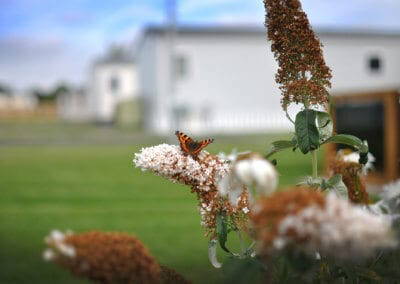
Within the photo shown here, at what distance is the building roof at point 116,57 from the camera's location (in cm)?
4369

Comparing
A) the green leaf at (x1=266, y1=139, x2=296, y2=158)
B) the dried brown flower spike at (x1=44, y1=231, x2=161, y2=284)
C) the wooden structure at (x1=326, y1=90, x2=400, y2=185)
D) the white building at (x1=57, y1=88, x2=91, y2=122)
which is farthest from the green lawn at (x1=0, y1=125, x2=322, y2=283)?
the white building at (x1=57, y1=88, x2=91, y2=122)

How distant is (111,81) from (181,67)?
1239cm

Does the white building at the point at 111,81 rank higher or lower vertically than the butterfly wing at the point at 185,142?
higher

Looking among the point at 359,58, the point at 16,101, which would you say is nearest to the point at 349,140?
the point at 359,58

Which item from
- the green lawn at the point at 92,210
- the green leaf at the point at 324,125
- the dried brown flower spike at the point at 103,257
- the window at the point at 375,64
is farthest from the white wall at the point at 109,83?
the dried brown flower spike at the point at 103,257

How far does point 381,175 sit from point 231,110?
23.5 metres

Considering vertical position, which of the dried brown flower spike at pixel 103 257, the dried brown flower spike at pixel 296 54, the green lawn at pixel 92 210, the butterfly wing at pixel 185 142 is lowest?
the green lawn at pixel 92 210

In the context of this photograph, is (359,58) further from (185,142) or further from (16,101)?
(16,101)

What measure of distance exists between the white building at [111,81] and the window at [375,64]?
1551 centimetres

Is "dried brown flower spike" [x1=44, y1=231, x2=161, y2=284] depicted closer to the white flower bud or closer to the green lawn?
the white flower bud

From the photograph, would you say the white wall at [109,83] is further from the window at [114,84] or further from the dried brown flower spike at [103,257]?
the dried brown flower spike at [103,257]

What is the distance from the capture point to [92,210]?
26.8 ft

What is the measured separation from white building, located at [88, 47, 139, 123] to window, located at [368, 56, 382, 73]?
1551 centimetres

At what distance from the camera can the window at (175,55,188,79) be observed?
3217cm
